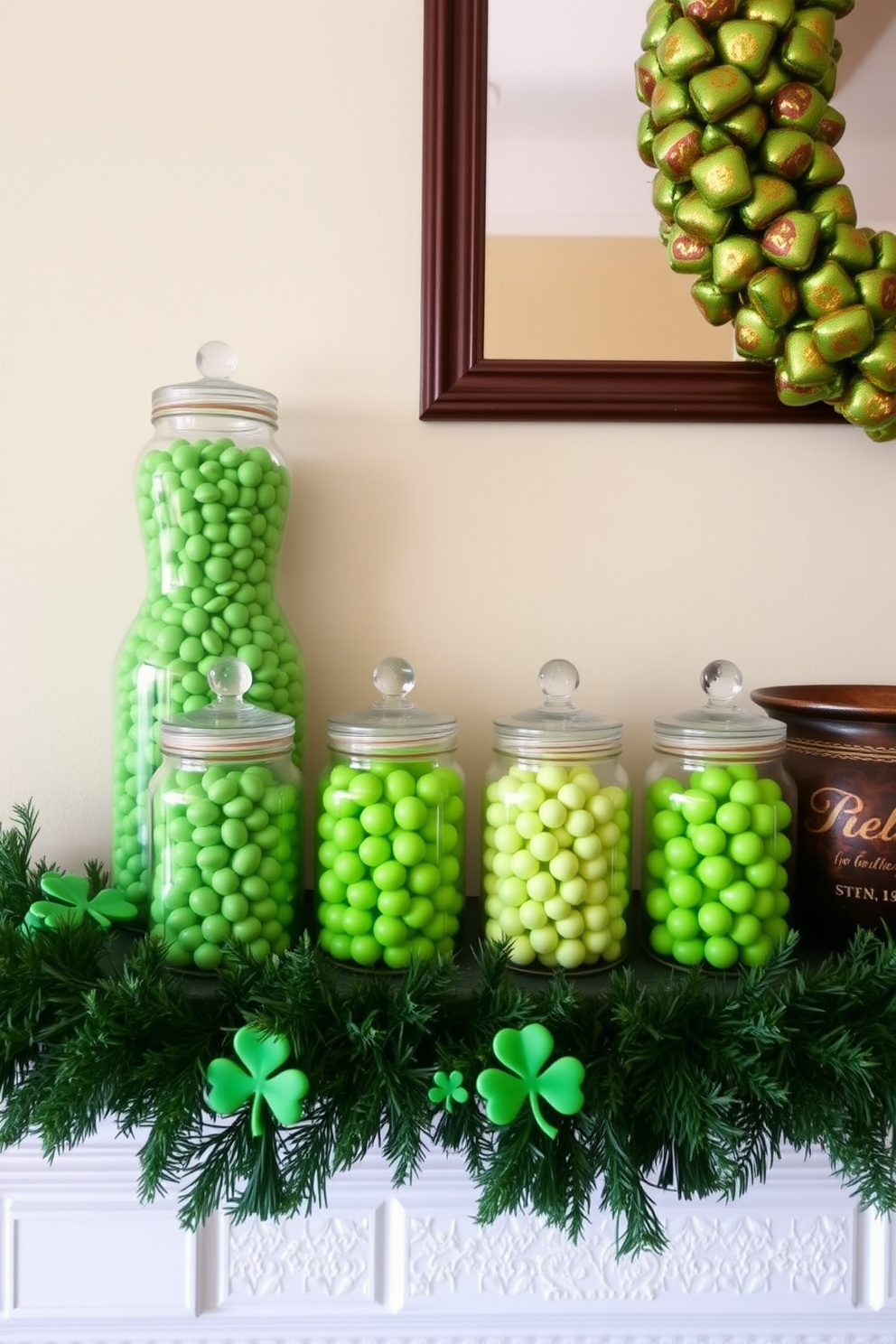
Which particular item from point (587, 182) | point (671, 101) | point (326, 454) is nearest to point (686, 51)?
point (671, 101)

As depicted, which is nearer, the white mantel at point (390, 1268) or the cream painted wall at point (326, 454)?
the white mantel at point (390, 1268)

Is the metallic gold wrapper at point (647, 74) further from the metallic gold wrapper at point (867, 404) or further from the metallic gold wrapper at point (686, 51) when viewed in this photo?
the metallic gold wrapper at point (867, 404)

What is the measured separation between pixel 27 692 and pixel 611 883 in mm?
547

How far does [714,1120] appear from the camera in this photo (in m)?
0.57

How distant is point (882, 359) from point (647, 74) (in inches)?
12.4

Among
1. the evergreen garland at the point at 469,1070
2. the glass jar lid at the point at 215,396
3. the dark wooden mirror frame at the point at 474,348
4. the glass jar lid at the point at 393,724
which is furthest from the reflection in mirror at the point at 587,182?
the evergreen garland at the point at 469,1070

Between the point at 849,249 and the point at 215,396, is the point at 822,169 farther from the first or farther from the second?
the point at 215,396

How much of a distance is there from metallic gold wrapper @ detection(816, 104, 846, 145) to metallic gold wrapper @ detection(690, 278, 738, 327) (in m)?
0.14

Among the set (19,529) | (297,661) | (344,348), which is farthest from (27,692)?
(344,348)

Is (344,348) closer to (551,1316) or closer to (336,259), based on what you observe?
(336,259)

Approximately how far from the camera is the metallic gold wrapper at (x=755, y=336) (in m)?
0.79

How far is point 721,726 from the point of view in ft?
2.30

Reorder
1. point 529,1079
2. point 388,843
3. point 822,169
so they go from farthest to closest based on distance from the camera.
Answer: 1. point 822,169
2. point 388,843
3. point 529,1079

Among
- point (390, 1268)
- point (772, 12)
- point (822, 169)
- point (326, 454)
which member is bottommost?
point (390, 1268)
